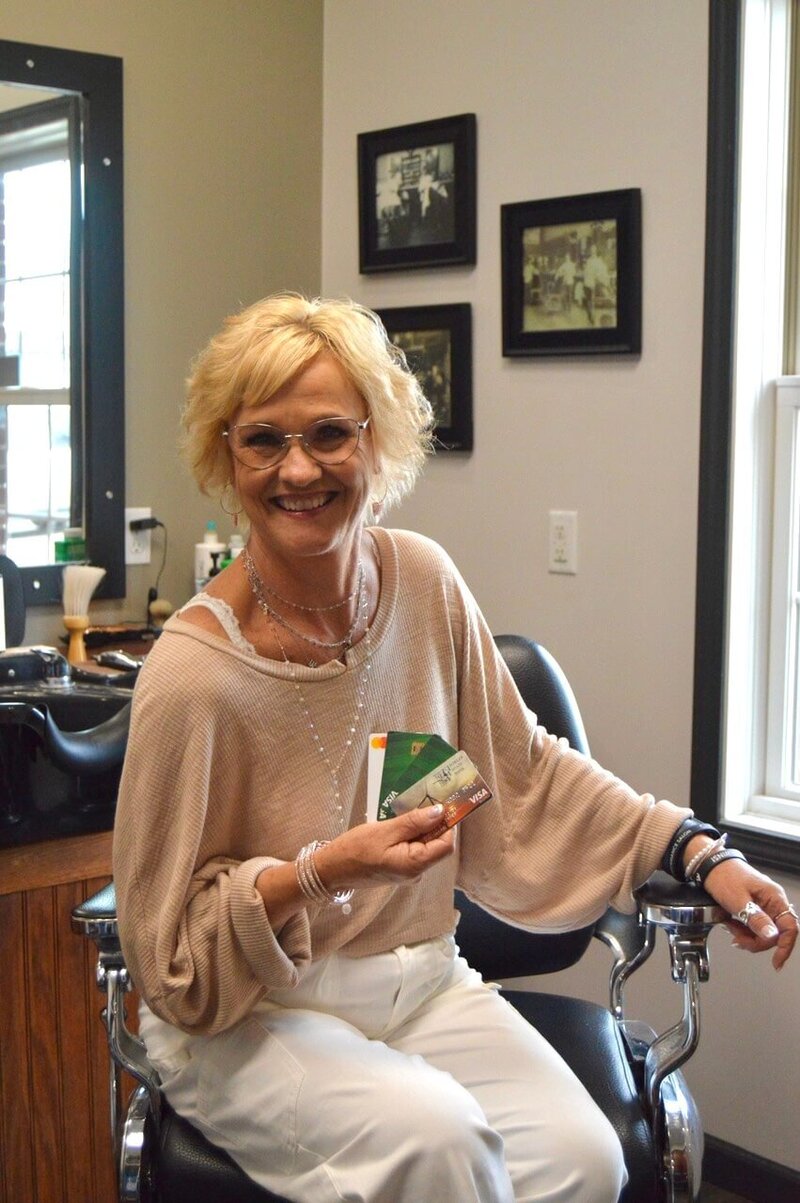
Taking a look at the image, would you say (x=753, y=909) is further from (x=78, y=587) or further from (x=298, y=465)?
(x=78, y=587)

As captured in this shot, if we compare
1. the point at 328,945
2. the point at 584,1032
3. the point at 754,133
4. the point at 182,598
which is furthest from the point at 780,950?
the point at 182,598

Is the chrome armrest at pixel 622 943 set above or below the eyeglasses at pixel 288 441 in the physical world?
below

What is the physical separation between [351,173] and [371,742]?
193 cm

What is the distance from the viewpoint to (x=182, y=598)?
317 cm

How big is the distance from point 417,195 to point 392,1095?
6.65ft

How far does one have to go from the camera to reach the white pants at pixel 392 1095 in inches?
59.3

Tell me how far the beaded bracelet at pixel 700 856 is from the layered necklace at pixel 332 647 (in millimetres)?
407

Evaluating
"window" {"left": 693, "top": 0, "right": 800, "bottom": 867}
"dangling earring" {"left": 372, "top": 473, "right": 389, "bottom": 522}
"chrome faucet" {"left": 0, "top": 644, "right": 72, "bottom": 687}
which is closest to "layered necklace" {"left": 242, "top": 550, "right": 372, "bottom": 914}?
"dangling earring" {"left": 372, "top": 473, "right": 389, "bottom": 522}

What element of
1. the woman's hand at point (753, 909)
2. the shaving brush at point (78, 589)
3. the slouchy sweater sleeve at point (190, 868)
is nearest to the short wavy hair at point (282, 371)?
the slouchy sweater sleeve at point (190, 868)

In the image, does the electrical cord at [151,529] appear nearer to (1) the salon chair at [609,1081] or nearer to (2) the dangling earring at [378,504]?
(2) the dangling earring at [378,504]

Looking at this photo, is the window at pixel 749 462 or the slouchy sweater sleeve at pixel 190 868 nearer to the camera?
the slouchy sweater sleeve at pixel 190 868

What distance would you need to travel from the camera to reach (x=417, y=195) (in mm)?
3029

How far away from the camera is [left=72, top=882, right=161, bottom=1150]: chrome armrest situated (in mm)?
1685

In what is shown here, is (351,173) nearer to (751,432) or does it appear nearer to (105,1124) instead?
(751,432)
